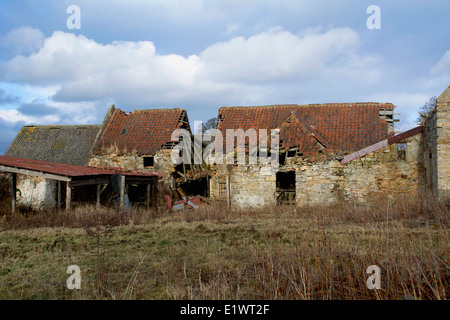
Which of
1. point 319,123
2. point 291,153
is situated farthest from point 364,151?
point 319,123

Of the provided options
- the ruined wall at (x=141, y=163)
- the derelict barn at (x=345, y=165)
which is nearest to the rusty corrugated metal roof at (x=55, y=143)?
the ruined wall at (x=141, y=163)

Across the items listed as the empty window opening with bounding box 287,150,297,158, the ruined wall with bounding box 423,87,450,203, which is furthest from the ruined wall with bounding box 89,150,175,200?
the ruined wall with bounding box 423,87,450,203

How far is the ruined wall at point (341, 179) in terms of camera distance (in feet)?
48.3

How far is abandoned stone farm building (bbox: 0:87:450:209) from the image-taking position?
1415 centimetres

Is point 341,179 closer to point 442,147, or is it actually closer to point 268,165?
point 268,165

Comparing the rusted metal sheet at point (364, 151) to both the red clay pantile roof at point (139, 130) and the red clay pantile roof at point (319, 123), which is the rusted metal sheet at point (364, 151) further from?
the red clay pantile roof at point (139, 130)

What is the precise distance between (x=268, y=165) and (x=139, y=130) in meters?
8.47

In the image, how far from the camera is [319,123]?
63.4ft

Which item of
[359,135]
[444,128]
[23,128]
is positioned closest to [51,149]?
[23,128]

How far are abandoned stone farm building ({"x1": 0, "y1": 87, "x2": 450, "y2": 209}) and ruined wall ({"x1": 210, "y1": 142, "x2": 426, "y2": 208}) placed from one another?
0.13 feet

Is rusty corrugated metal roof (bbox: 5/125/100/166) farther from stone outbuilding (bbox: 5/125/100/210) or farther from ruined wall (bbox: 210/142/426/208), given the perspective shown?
ruined wall (bbox: 210/142/426/208)

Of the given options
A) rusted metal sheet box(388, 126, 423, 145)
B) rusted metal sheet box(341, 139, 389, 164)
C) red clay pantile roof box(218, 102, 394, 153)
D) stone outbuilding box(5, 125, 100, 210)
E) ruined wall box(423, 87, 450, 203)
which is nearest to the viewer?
ruined wall box(423, 87, 450, 203)

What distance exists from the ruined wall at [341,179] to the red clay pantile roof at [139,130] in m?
5.66

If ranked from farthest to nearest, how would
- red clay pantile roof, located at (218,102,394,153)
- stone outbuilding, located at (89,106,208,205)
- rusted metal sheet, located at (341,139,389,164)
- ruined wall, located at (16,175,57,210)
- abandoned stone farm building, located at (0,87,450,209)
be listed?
stone outbuilding, located at (89,106,208,205), red clay pantile roof, located at (218,102,394,153), ruined wall, located at (16,175,57,210), rusted metal sheet, located at (341,139,389,164), abandoned stone farm building, located at (0,87,450,209)
